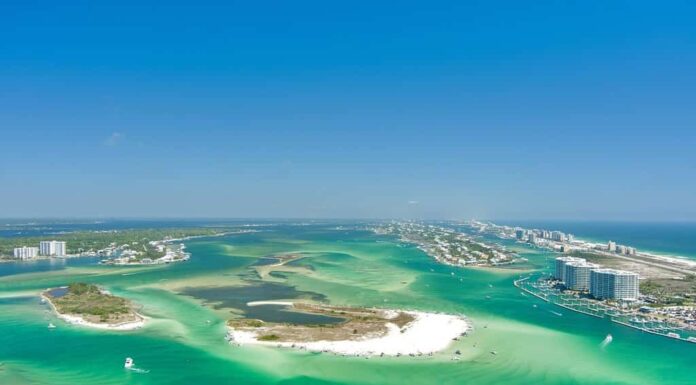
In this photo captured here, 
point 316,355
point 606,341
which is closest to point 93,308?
point 316,355

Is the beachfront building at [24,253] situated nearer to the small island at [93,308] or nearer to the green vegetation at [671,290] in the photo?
the small island at [93,308]

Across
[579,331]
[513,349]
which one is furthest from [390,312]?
[579,331]

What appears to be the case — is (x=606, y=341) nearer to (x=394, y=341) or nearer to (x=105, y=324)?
(x=394, y=341)

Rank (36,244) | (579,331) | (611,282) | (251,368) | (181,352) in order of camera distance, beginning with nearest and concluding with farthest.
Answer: (251,368)
(181,352)
(579,331)
(611,282)
(36,244)

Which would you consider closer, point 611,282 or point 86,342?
point 86,342

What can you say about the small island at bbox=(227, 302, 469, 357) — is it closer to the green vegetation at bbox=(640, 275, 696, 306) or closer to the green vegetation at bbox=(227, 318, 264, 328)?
the green vegetation at bbox=(227, 318, 264, 328)

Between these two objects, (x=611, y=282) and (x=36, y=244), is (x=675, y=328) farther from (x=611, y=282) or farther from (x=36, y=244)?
(x=36, y=244)

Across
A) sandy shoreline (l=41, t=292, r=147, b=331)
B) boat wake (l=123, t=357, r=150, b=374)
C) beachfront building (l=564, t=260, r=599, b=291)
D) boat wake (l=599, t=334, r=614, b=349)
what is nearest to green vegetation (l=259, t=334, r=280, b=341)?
boat wake (l=123, t=357, r=150, b=374)
